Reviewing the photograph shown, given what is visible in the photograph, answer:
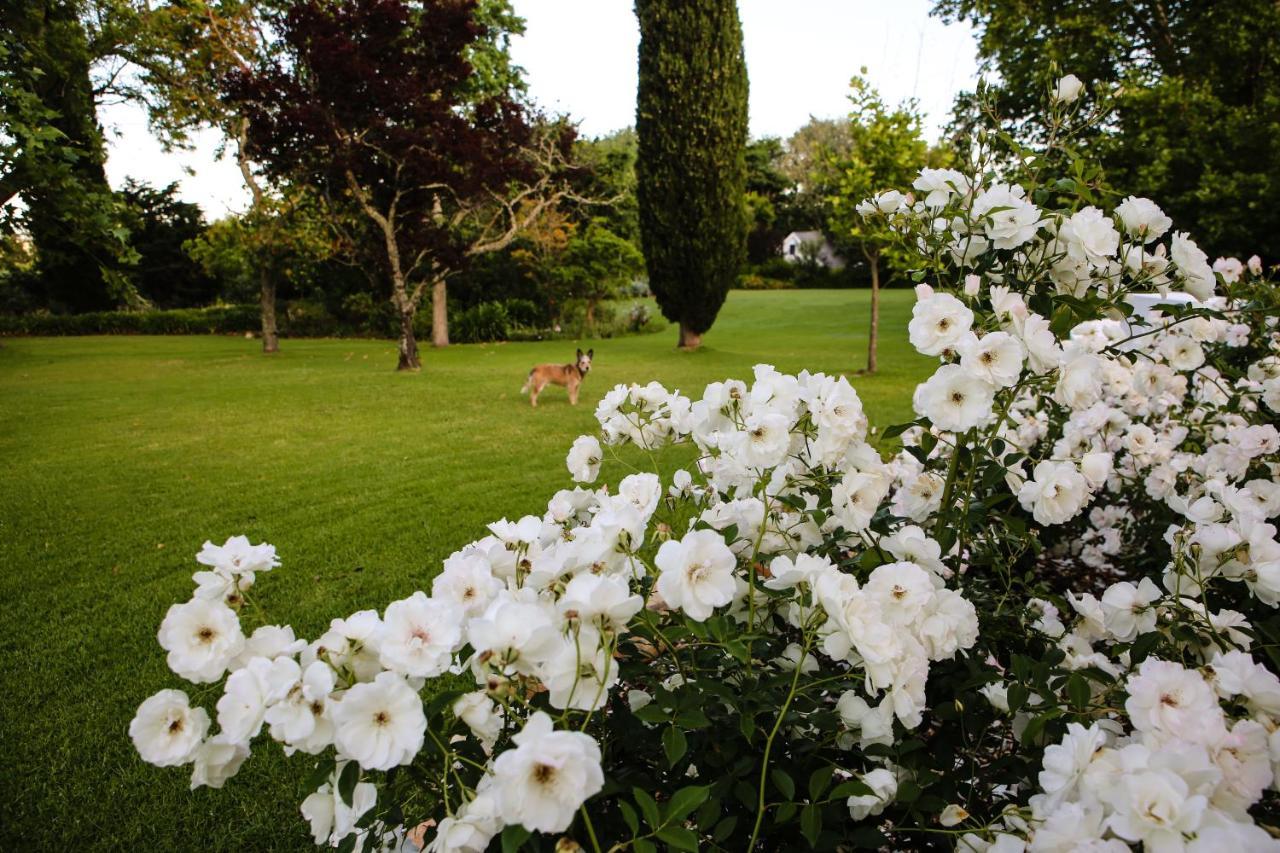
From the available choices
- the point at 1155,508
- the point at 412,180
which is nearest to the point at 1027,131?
the point at 412,180

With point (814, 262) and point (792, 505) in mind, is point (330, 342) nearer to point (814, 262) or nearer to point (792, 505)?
point (792, 505)

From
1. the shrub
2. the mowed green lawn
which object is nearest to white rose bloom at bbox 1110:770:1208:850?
the mowed green lawn

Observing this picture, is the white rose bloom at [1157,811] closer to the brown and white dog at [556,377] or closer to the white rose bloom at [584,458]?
→ the white rose bloom at [584,458]

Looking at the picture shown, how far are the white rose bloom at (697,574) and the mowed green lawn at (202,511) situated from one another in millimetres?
1668

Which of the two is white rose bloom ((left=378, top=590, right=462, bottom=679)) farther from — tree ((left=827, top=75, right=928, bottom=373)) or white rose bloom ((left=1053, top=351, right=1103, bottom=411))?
tree ((left=827, top=75, right=928, bottom=373))

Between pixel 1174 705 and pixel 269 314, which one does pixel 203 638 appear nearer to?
pixel 1174 705

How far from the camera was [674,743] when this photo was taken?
0.89m

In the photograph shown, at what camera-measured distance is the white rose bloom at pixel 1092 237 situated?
1241 millimetres

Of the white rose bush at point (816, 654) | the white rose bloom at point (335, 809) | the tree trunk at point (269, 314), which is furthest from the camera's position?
the tree trunk at point (269, 314)

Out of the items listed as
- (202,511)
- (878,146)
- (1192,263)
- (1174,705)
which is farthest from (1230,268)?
(878,146)

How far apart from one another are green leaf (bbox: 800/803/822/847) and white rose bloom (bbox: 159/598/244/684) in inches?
31.3

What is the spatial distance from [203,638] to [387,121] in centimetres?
1303

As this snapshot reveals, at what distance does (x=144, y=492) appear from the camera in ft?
16.9

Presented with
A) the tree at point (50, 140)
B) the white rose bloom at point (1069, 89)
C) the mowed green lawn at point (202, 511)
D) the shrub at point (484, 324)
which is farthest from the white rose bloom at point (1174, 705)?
the shrub at point (484, 324)
